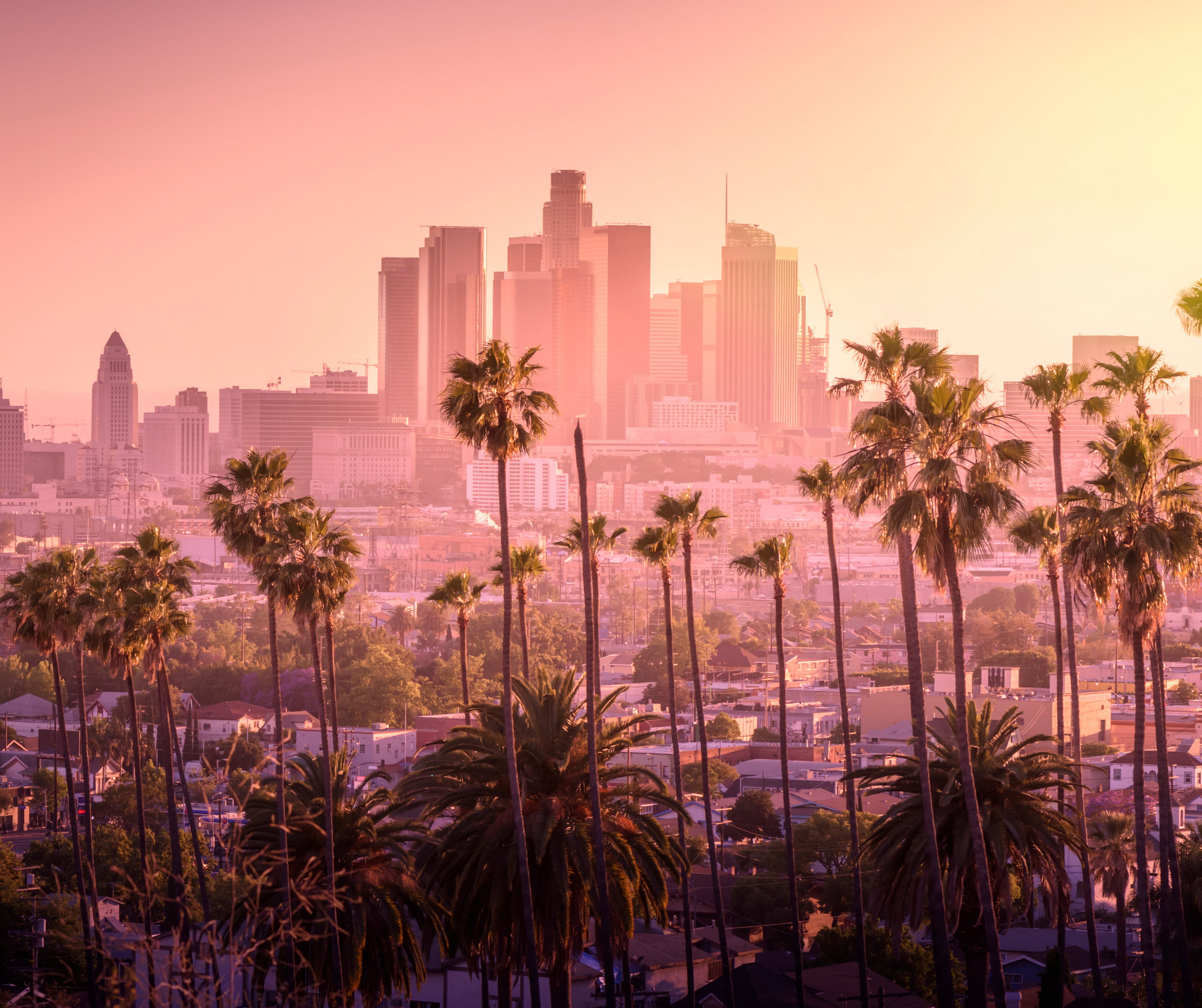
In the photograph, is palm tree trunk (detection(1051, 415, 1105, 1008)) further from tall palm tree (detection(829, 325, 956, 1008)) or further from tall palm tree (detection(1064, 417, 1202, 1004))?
tall palm tree (detection(829, 325, 956, 1008))

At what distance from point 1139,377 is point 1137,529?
256 inches

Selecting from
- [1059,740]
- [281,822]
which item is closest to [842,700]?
[1059,740]

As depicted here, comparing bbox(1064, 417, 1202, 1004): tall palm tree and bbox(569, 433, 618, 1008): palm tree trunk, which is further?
bbox(569, 433, 618, 1008): palm tree trunk

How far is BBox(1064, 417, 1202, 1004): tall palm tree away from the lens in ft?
80.1

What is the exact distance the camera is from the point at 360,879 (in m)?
26.8

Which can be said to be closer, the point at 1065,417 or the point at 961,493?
the point at 961,493

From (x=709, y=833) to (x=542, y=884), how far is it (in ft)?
43.8

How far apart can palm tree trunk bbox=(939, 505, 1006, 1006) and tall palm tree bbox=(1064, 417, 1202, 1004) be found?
234 centimetres

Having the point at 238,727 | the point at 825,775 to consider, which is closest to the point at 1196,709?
the point at 825,775

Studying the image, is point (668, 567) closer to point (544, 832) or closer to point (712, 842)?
point (712, 842)

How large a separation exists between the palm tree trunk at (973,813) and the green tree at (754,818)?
39.9m

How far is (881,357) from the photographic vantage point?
25844mm

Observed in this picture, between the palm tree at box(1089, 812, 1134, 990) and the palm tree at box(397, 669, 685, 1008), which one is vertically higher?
the palm tree at box(397, 669, 685, 1008)

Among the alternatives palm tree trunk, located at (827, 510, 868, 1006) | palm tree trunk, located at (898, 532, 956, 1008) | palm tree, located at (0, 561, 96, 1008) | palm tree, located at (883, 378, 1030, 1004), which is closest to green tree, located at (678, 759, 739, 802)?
palm tree trunk, located at (827, 510, 868, 1006)
